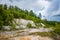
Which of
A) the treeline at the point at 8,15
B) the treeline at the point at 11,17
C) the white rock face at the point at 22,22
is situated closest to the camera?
the treeline at the point at 11,17

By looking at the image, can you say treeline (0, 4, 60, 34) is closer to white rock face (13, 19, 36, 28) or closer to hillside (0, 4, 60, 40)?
hillside (0, 4, 60, 40)

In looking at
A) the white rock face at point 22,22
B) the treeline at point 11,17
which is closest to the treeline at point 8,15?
the treeline at point 11,17

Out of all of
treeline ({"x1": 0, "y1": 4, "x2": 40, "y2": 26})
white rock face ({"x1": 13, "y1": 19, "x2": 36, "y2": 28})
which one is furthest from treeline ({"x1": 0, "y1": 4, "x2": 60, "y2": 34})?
white rock face ({"x1": 13, "y1": 19, "x2": 36, "y2": 28})

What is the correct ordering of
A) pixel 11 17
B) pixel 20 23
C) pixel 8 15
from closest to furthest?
pixel 8 15 → pixel 11 17 → pixel 20 23

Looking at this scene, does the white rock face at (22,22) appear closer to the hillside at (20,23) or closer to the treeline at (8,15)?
the hillside at (20,23)

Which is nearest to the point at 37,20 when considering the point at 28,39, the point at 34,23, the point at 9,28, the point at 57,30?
the point at 34,23

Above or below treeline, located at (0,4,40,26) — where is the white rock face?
below

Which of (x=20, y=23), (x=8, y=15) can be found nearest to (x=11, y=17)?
(x=8, y=15)

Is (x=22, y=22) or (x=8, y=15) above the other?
(x=8, y=15)

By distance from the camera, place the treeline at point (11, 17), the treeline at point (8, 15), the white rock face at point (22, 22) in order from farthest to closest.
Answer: the white rock face at point (22, 22) < the treeline at point (8, 15) < the treeline at point (11, 17)

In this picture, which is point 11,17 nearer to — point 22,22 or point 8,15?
point 8,15

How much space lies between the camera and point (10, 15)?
12.0m

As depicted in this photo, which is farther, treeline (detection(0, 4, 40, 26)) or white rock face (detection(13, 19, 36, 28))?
white rock face (detection(13, 19, 36, 28))

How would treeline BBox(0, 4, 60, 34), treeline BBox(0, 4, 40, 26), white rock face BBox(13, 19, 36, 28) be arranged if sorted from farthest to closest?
1. white rock face BBox(13, 19, 36, 28)
2. treeline BBox(0, 4, 40, 26)
3. treeline BBox(0, 4, 60, 34)
